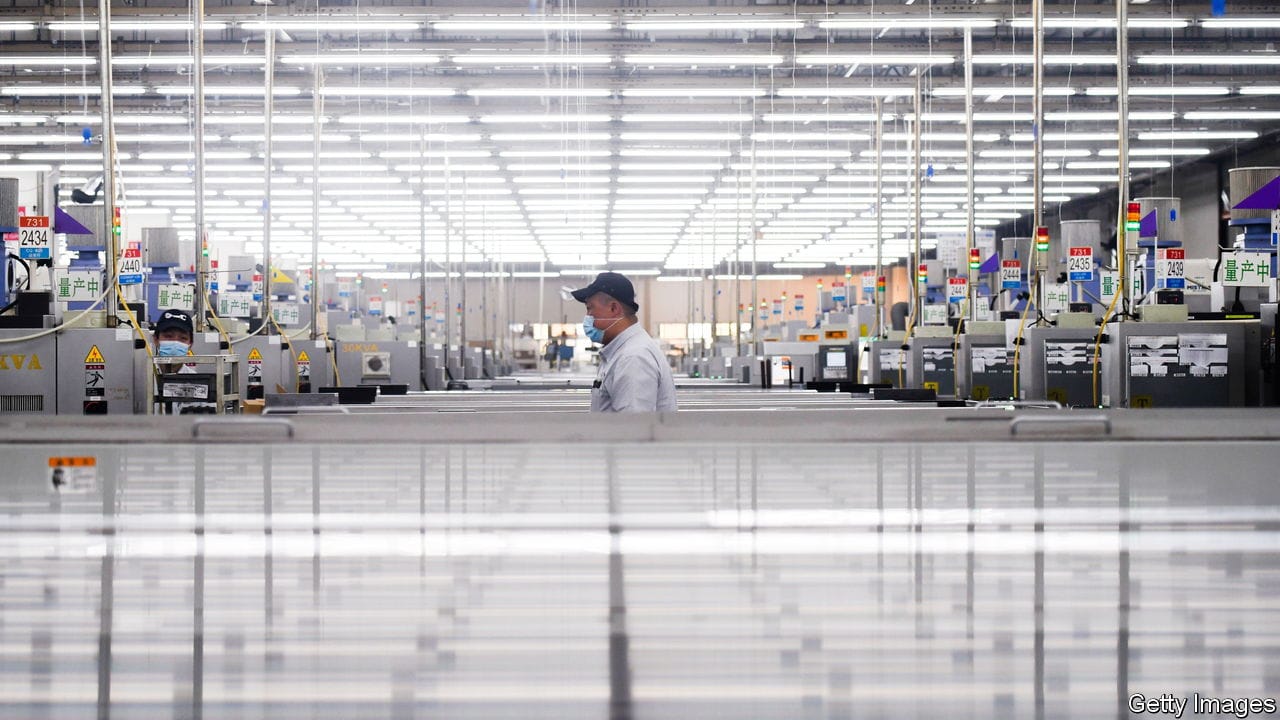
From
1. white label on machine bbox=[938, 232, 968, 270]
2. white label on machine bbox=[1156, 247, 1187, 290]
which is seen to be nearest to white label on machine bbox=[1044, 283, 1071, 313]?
white label on machine bbox=[1156, 247, 1187, 290]

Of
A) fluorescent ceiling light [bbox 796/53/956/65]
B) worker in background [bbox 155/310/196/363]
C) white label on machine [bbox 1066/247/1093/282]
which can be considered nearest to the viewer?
worker in background [bbox 155/310/196/363]

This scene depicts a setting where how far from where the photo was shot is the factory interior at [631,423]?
3.21 feet

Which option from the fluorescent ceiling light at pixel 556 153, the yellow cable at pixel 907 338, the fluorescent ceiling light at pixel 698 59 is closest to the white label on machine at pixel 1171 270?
the yellow cable at pixel 907 338

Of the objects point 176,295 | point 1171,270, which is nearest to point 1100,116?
point 1171,270

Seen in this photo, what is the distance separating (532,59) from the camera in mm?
9477

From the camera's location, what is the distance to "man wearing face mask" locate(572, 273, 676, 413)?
358 centimetres

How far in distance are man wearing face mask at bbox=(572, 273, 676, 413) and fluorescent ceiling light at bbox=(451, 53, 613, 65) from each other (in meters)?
5.85

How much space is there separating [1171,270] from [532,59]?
18.0ft

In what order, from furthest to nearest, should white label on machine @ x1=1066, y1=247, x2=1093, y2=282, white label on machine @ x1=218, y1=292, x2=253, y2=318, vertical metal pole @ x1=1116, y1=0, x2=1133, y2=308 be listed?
1. white label on machine @ x1=218, y1=292, x2=253, y2=318
2. white label on machine @ x1=1066, y1=247, x2=1093, y2=282
3. vertical metal pole @ x1=1116, y1=0, x2=1133, y2=308

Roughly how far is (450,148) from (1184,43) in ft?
28.9

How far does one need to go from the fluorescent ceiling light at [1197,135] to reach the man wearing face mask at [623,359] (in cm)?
1283

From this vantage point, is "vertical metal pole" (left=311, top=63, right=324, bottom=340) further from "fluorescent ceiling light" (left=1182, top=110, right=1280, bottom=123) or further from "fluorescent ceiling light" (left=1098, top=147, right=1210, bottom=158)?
"fluorescent ceiling light" (left=1098, top=147, right=1210, bottom=158)

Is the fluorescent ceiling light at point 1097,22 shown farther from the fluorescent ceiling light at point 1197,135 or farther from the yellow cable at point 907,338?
the fluorescent ceiling light at point 1197,135

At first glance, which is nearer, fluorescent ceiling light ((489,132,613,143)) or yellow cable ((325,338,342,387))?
yellow cable ((325,338,342,387))
